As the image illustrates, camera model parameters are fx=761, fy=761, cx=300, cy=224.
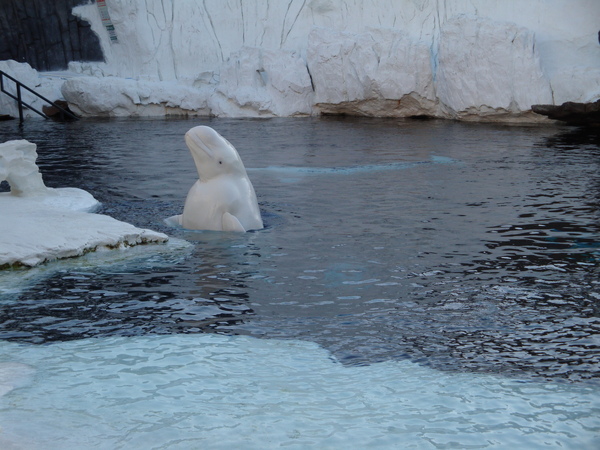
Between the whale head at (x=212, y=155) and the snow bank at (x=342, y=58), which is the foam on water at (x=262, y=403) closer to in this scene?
the whale head at (x=212, y=155)

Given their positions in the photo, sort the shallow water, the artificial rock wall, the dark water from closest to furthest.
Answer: the shallow water → the dark water → the artificial rock wall

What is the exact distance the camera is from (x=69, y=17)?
19.4 m

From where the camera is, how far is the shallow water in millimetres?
3441

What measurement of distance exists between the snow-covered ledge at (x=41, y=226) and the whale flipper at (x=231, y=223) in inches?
24.6

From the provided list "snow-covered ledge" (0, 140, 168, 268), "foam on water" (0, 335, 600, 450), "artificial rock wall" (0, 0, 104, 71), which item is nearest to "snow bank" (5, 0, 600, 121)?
"artificial rock wall" (0, 0, 104, 71)

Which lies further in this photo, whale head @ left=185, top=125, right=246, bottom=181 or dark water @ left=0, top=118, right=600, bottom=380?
whale head @ left=185, top=125, right=246, bottom=181

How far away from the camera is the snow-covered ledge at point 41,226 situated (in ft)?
16.4

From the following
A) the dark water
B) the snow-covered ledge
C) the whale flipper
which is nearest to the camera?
the dark water

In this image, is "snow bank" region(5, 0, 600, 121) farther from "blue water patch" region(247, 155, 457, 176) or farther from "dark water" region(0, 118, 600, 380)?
"blue water patch" region(247, 155, 457, 176)

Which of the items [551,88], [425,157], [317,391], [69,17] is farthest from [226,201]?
[69,17]

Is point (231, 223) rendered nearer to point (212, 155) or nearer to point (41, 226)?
point (212, 155)

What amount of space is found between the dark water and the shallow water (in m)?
0.02

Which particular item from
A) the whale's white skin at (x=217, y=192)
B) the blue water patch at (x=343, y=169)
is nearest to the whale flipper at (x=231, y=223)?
the whale's white skin at (x=217, y=192)

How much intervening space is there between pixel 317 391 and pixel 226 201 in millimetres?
3256
